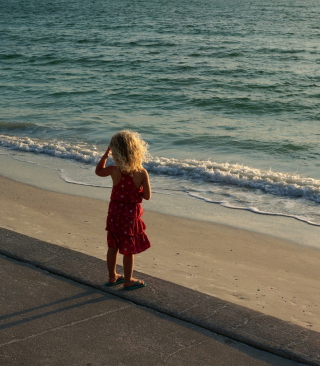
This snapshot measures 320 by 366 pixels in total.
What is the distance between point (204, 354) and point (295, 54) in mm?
22204

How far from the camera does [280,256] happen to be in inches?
232

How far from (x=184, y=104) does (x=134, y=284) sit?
12249 millimetres

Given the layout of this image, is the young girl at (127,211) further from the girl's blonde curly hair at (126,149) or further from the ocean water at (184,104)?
the ocean water at (184,104)

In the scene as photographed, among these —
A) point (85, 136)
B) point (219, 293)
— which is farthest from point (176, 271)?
point (85, 136)

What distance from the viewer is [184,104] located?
52.0ft

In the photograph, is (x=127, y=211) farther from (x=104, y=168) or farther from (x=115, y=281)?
(x=115, y=281)

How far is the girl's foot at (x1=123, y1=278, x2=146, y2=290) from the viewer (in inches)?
157

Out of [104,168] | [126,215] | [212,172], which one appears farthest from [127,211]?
[212,172]

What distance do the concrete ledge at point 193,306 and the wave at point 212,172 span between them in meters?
4.71

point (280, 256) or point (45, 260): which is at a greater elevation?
point (45, 260)

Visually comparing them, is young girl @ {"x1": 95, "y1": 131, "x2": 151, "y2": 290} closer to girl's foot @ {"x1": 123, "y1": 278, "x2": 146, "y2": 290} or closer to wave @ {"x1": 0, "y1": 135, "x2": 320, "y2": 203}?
girl's foot @ {"x1": 123, "y1": 278, "x2": 146, "y2": 290}

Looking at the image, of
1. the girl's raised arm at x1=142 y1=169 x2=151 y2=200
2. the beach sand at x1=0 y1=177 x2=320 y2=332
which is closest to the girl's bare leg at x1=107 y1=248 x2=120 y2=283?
the beach sand at x1=0 y1=177 x2=320 y2=332

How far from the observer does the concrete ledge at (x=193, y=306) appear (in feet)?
10.6

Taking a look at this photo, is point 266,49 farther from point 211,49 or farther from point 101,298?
point 101,298
